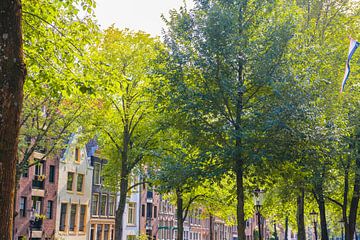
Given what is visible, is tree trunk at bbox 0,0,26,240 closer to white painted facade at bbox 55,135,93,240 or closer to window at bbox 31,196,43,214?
window at bbox 31,196,43,214

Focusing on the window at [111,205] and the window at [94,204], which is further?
the window at [111,205]

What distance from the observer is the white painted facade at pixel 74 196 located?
44344 millimetres

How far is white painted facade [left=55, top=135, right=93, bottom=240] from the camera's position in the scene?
4434 centimetres

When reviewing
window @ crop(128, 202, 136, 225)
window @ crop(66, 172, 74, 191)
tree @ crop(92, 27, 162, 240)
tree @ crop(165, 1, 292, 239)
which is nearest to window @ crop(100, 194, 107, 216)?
window @ crop(66, 172, 74, 191)

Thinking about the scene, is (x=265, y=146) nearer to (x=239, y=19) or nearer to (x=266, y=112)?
(x=266, y=112)

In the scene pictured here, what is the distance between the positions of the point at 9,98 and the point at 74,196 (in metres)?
41.6

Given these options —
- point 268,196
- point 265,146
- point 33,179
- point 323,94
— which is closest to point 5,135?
point 265,146

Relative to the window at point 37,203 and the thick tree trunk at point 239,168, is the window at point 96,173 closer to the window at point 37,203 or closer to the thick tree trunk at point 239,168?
the window at point 37,203

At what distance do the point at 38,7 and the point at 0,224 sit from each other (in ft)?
21.7

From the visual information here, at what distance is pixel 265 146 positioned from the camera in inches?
760

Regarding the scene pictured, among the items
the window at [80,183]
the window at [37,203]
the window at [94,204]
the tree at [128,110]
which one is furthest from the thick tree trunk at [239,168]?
the window at [94,204]

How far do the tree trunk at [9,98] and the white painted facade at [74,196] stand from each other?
36.8 m

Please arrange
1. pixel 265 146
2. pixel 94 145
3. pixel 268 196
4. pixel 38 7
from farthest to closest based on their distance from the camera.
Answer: pixel 94 145
pixel 268 196
pixel 265 146
pixel 38 7

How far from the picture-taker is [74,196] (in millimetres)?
46312
